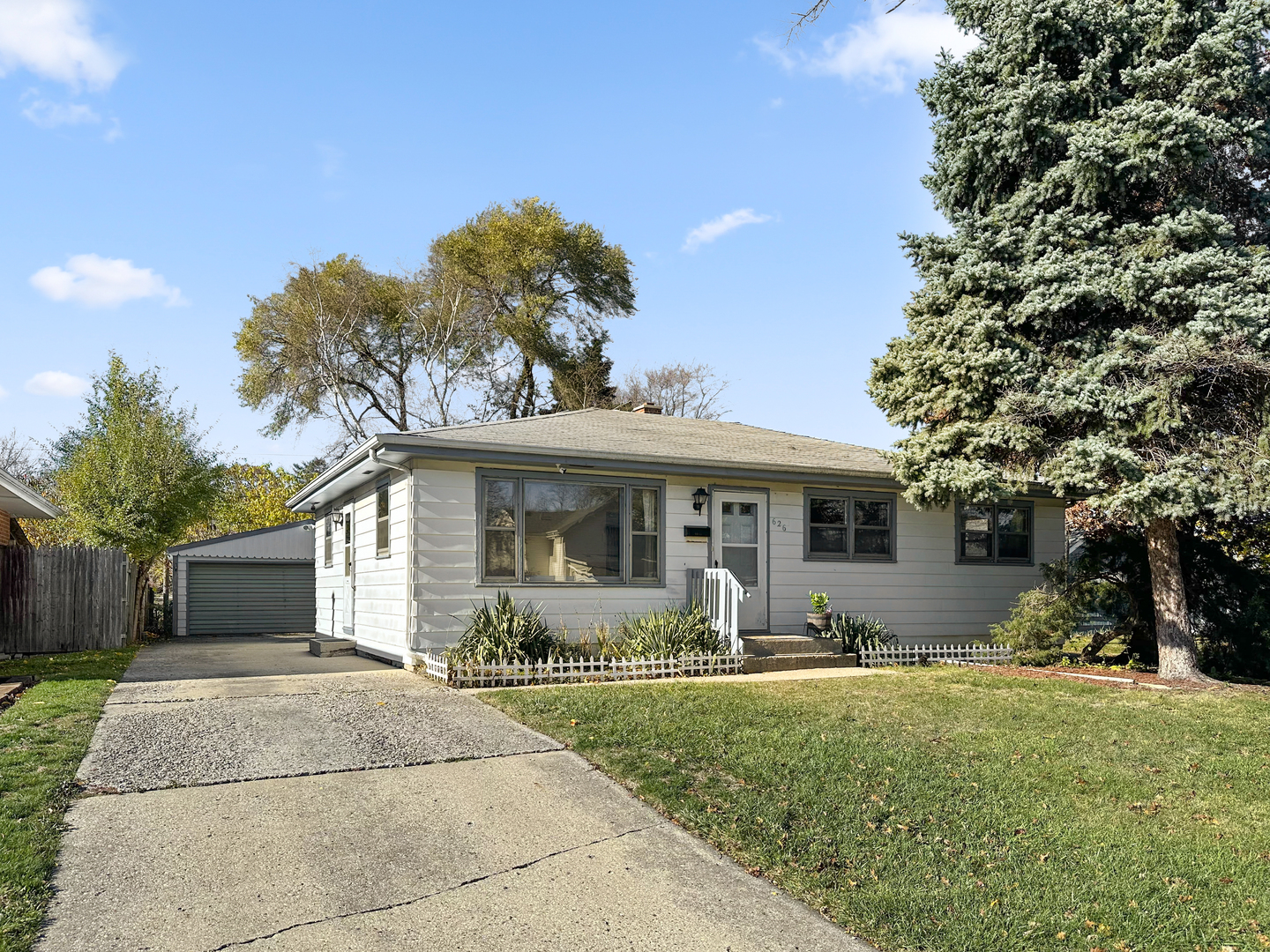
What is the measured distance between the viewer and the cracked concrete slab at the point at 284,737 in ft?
19.1

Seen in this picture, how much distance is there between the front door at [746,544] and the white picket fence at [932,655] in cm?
156

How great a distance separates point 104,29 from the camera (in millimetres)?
9359

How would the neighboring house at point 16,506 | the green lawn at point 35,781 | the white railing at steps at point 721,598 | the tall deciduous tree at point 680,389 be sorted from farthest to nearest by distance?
the tall deciduous tree at point 680,389 → the neighboring house at point 16,506 → the white railing at steps at point 721,598 → the green lawn at point 35,781

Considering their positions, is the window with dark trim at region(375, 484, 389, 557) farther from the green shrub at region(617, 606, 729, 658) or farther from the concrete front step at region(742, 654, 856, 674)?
the concrete front step at region(742, 654, 856, 674)

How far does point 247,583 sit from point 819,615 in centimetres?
1548

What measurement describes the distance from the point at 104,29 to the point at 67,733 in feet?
23.9

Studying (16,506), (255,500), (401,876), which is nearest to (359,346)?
(255,500)

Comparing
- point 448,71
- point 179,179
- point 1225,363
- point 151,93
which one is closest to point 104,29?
point 151,93

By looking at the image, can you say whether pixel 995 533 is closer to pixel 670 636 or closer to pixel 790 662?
pixel 790 662

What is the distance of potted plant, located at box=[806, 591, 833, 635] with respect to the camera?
1229cm

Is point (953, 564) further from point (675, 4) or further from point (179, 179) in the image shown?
point (179, 179)

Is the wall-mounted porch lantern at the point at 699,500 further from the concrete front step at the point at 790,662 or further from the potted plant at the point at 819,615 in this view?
the concrete front step at the point at 790,662

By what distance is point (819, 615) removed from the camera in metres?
12.3

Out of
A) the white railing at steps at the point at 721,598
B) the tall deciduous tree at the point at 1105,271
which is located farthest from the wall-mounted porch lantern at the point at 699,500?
the tall deciduous tree at the point at 1105,271
